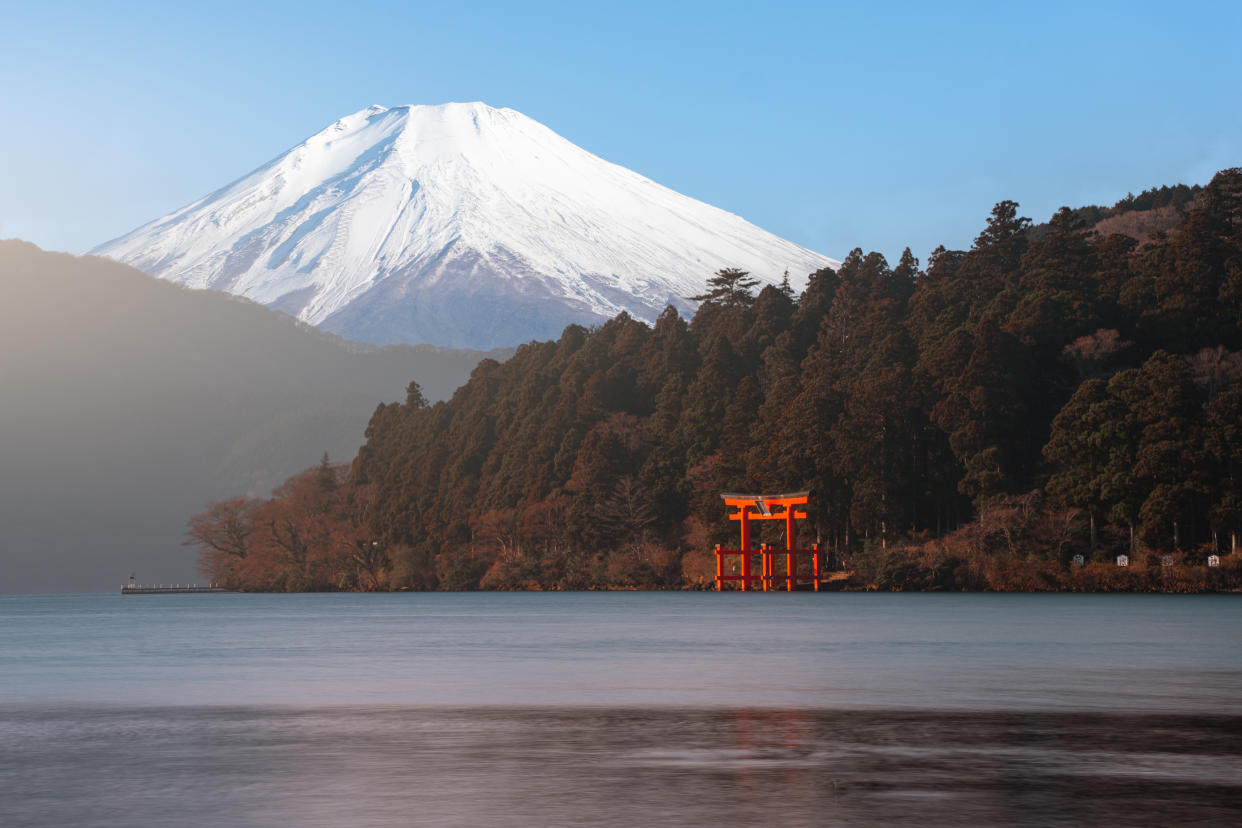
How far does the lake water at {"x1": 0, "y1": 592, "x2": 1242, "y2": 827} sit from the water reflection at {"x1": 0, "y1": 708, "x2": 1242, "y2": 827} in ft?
0.14

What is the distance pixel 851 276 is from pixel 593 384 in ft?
63.2

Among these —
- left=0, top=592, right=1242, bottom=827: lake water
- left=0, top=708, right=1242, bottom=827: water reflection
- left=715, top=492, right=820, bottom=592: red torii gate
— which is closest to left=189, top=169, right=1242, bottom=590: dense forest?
left=715, top=492, right=820, bottom=592: red torii gate

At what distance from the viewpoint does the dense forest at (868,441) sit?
2657 inches

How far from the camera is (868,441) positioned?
77.2 meters

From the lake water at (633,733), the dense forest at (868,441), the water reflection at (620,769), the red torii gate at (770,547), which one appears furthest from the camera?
the red torii gate at (770,547)

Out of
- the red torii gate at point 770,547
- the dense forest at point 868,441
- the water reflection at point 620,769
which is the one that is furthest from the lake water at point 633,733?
the red torii gate at point 770,547

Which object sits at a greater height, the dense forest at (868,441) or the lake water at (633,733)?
the dense forest at (868,441)

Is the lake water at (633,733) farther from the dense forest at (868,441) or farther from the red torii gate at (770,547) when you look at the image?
the red torii gate at (770,547)

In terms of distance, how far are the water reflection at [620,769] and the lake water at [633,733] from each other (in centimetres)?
4

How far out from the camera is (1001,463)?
239 ft

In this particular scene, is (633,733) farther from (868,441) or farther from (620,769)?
(868,441)

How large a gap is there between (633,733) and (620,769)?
2839 millimetres

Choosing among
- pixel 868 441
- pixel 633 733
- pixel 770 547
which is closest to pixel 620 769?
pixel 633 733

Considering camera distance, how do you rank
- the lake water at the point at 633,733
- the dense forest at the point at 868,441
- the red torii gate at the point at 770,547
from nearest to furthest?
the lake water at the point at 633,733 → the dense forest at the point at 868,441 → the red torii gate at the point at 770,547
